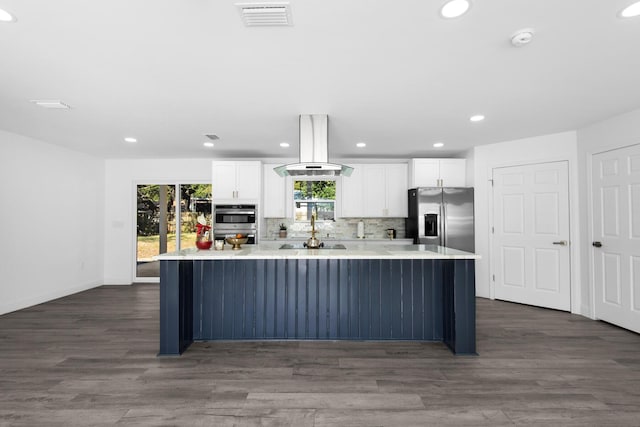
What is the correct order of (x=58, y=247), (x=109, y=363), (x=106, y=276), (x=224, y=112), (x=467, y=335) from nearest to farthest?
1. (x=109, y=363)
2. (x=467, y=335)
3. (x=224, y=112)
4. (x=58, y=247)
5. (x=106, y=276)

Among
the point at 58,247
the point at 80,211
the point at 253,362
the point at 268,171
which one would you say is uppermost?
the point at 268,171

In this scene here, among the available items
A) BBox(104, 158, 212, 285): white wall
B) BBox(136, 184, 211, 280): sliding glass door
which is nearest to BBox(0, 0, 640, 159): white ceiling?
BBox(104, 158, 212, 285): white wall

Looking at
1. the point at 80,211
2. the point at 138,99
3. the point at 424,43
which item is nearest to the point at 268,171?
the point at 138,99

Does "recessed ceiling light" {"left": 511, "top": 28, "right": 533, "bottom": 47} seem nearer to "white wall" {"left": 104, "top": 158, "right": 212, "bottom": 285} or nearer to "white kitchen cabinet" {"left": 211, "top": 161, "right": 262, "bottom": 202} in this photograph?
"white kitchen cabinet" {"left": 211, "top": 161, "right": 262, "bottom": 202}

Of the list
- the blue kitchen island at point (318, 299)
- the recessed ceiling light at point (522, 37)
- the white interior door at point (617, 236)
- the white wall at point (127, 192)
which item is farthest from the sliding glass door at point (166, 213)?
the white interior door at point (617, 236)

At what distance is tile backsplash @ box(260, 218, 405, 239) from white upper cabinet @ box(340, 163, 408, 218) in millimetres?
303

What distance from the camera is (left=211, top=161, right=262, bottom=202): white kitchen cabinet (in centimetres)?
576

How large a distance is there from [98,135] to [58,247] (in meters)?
2.11

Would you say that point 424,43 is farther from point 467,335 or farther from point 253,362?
point 253,362

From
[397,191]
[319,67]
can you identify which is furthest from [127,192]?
[319,67]

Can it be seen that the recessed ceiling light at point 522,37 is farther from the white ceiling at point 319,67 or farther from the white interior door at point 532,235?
the white interior door at point 532,235

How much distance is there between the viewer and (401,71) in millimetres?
2590

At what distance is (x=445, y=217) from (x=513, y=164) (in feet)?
4.16

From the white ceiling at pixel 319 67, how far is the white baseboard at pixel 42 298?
242cm
